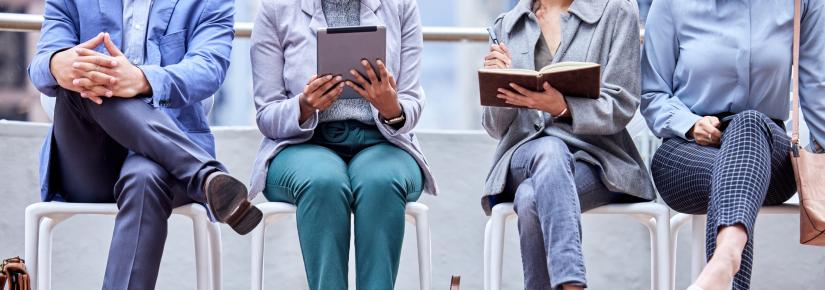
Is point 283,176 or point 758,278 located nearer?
point 283,176

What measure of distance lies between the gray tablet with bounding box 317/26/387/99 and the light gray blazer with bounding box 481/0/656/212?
44 centimetres

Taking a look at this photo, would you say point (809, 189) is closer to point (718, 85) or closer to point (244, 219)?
point (718, 85)

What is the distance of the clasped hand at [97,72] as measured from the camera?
2.85 metres

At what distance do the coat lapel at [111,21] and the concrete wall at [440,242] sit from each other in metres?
0.72

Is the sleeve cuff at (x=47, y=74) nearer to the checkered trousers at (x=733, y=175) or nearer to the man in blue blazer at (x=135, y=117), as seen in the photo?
the man in blue blazer at (x=135, y=117)

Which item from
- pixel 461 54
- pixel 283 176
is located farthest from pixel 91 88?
pixel 461 54

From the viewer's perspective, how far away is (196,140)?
10.4 ft

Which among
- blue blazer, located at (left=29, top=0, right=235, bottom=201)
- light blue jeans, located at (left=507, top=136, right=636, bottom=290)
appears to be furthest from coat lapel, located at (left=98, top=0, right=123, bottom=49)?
light blue jeans, located at (left=507, top=136, right=636, bottom=290)

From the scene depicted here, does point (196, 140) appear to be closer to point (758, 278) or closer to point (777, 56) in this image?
point (777, 56)

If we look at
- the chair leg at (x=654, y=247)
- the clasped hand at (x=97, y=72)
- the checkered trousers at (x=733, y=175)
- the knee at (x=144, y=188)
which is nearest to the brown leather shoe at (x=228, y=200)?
the knee at (x=144, y=188)

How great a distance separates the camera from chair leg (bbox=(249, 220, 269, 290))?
2.96m

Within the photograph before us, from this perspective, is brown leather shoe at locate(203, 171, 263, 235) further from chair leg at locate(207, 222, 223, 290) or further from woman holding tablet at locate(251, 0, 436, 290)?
chair leg at locate(207, 222, 223, 290)

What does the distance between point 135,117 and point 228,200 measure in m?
0.34

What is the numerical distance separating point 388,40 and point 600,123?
660mm
